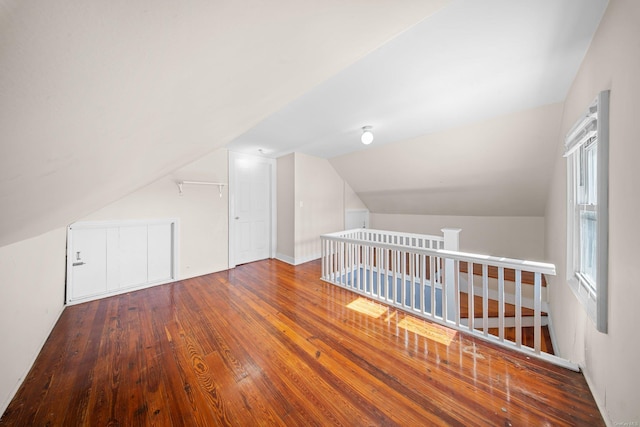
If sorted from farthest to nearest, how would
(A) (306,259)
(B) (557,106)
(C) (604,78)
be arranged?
(A) (306,259) < (B) (557,106) < (C) (604,78)

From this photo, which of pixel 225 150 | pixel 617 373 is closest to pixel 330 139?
pixel 225 150

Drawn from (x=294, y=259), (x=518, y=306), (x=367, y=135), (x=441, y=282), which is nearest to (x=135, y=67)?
(x=518, y=306)

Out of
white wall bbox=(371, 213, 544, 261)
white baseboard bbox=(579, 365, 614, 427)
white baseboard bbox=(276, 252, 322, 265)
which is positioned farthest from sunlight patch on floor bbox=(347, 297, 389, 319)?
white wall bbox=(371, 213, 544, 261)

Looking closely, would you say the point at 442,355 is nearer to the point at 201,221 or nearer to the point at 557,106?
the point at 557,106

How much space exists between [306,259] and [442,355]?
2.95 metres

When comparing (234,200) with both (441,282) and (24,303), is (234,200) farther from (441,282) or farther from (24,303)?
(441,282)

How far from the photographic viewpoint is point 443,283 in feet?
7.32

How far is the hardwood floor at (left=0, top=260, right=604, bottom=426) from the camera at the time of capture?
1.29 m

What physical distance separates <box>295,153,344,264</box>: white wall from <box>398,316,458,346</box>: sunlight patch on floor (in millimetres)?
2405

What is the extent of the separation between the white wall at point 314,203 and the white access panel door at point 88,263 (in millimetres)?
2633

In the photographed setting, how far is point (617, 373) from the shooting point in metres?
1.11

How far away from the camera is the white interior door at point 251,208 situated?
4.11 meters

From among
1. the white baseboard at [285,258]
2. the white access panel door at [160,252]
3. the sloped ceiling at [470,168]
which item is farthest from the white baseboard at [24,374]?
the sloped ceiling at [470,168]

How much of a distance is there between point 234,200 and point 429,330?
3357mm
